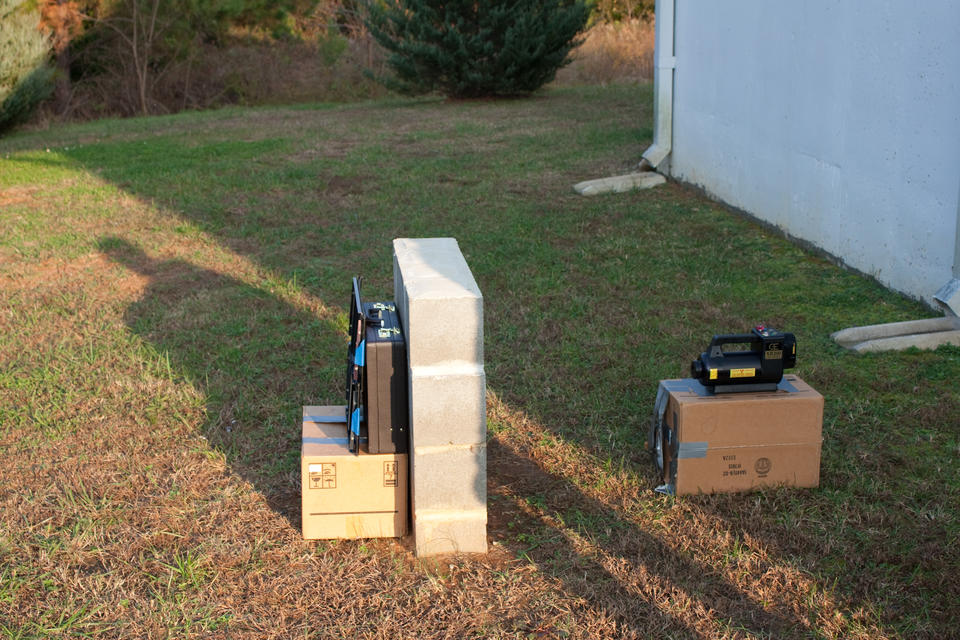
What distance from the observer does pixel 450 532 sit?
3.38 metres

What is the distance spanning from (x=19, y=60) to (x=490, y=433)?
15.9m

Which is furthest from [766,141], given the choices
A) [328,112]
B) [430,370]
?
[328,112]

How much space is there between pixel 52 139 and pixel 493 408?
13848 mm

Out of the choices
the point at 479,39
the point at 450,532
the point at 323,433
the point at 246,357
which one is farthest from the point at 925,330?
the point at 479,39

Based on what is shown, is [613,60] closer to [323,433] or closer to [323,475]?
[323,433]

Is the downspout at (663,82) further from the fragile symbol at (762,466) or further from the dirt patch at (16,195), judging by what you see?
the fragile symbol at (762,466)

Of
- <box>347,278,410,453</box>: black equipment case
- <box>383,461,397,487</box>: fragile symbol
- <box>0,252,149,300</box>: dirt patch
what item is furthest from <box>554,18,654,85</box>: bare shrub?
<box>383,461,397,487</box>: fragile symbol

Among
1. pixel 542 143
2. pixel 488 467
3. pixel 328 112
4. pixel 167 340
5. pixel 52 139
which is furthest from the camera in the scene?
pixel 328 112

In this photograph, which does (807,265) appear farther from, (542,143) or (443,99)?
(443,99)

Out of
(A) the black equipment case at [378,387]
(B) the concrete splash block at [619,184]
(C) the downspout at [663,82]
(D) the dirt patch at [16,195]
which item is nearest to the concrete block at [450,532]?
(A) the black equipment case at [378,387]

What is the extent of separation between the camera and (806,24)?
7.22 m

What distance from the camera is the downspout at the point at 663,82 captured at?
34.1ft

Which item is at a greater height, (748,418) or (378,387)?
(378,387)

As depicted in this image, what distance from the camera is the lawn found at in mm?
3088
